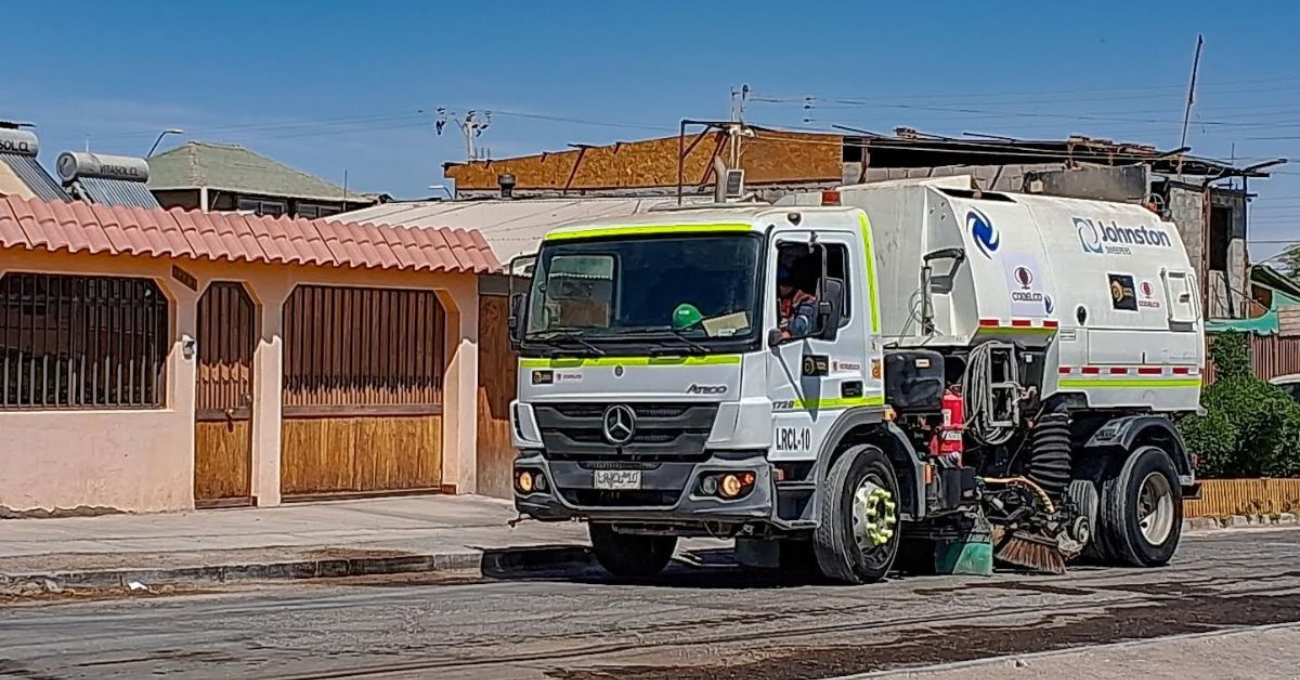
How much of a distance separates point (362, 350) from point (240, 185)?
820 inches

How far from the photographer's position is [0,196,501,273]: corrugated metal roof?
18.1 metres

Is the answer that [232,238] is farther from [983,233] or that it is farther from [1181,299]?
[1181,299]

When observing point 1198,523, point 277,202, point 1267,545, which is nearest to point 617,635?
point 1267,545

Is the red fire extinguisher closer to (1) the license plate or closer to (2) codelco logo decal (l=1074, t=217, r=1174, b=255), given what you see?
(2) codelco logo decal (l=1074, t=217, r=1174, b=255)

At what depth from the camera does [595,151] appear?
132ft

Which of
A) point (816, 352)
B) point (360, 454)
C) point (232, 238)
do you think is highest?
point (232, 238)

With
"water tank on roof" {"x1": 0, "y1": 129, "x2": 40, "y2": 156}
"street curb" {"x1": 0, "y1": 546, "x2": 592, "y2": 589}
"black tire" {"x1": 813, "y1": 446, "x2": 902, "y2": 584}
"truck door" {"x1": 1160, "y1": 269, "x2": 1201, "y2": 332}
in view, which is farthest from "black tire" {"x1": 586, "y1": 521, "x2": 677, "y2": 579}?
"water tank on roof" {"x1": 0, "y1": 129, "x2": 40, "y2": 156}

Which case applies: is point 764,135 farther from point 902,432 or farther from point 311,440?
point 902,432

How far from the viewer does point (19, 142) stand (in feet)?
83.9

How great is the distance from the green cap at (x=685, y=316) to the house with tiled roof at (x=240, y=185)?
25810 mm

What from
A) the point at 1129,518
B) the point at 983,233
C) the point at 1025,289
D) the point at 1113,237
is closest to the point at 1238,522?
the point at 1129,518

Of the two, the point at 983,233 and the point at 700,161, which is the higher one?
the point at 700,161

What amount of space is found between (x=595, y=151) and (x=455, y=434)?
1828cm

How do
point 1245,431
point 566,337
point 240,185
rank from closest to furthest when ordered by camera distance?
point 566,337 < point 1245,431 < point 240,185
